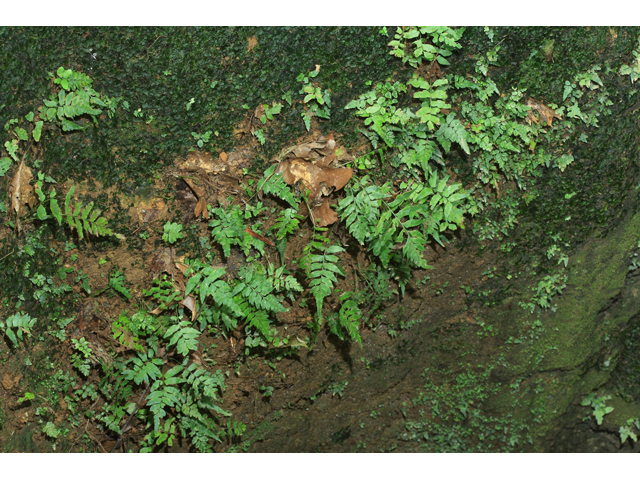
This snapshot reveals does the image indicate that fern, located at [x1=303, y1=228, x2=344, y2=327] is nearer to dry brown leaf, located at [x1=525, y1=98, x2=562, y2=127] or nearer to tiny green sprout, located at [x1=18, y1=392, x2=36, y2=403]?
dry brown leaf, located at [x1=525, y1=98, x2=562, y2=127]

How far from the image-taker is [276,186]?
11.8 ft

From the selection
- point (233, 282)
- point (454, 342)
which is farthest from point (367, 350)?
point (233, 282)

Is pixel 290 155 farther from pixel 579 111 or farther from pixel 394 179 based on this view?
pixel 579 111

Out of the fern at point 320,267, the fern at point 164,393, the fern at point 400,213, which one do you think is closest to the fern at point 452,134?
the fern at point 400,213

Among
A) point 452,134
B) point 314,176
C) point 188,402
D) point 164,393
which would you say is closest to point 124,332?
point 164,393

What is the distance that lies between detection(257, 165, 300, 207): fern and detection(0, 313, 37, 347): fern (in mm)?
1980

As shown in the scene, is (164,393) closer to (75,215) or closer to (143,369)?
(143,369)

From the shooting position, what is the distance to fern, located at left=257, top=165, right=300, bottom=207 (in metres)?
3.59

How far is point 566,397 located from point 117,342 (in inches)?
151

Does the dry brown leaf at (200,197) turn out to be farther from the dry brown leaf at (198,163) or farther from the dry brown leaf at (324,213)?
the dry brown leaf at (324,213)

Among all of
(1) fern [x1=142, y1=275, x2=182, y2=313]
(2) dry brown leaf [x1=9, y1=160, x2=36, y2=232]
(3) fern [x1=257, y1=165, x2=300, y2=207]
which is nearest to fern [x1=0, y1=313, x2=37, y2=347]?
(2) dry brown leaf [x1=9, y1=160, x2=36, y2=232]

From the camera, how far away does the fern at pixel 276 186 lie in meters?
3.59

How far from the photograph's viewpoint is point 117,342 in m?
3.81

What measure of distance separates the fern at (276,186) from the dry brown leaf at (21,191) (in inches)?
65.8
